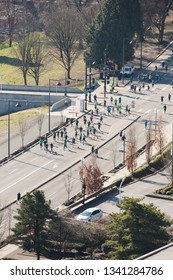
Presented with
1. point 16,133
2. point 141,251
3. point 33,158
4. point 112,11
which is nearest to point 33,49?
point 112,11

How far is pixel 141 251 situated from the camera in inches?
2339

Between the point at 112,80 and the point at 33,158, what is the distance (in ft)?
89.4

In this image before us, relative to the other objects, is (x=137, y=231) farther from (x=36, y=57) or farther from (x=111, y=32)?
(x=36, y=57)

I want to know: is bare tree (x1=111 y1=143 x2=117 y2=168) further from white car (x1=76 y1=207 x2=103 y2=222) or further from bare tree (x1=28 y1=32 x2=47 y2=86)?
bare tree (x1=28 y1=32 x2=47 y2=86)

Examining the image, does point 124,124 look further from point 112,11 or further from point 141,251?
point 141,251

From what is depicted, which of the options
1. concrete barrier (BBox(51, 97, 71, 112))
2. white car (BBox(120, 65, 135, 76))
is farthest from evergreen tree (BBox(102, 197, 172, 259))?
white car (BBox(120, 65, 135, 76))

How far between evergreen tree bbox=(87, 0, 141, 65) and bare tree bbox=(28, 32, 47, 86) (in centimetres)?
896

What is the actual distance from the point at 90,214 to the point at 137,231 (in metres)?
11.1

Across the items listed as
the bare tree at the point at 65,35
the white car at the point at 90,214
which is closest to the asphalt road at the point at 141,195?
the white car at the point at 90,214

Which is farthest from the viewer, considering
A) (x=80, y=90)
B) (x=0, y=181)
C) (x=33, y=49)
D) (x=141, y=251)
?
(x=33, y=49)

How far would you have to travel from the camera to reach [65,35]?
410 feet

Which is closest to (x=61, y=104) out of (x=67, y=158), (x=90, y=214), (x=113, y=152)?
(x=67, y=158)

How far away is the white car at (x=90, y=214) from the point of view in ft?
231

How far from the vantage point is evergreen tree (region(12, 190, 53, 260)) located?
64.0 meters
